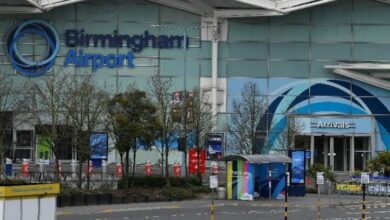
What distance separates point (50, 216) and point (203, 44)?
5008 cm

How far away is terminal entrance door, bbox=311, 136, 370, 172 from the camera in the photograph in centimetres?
6319

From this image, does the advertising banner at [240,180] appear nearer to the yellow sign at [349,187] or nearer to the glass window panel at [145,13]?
the yellow sign at [349,187]

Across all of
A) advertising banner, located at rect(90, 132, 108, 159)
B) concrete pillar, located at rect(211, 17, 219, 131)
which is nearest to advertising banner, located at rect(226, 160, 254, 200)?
advertising banner, located at rect(90, 132, 108, 159)

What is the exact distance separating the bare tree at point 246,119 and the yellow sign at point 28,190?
3413 cm

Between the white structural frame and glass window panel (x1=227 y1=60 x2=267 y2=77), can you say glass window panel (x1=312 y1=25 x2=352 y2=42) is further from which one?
glass window panel (x1=227 y1=60 x2=267 y2=77)

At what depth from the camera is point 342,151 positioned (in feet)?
209

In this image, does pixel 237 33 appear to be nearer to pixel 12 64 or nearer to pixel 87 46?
pixel 87 46

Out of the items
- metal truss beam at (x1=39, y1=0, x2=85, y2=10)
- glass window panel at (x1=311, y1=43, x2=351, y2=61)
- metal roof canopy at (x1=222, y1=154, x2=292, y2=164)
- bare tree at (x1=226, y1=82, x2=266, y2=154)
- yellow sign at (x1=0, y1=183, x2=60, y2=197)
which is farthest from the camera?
glass window panel at (x1=311, y1=43, x2=351, y2=61)

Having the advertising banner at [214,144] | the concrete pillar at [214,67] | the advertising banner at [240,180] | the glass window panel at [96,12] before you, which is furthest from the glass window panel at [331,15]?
the advertising banner at [240,180]

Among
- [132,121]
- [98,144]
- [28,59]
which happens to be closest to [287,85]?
[28,59]

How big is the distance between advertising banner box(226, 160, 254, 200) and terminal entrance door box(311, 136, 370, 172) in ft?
97.4

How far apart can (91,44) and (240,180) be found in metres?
31.9

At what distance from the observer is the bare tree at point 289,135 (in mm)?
51791

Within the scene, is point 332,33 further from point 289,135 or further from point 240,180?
point 240,180
